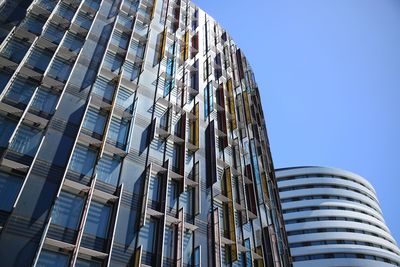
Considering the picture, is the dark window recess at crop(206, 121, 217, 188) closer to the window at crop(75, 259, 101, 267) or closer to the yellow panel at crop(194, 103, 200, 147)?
the yellow panel at crop(194, 103, 200, 147)

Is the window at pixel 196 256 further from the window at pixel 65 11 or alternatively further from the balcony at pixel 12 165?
the window at pixel 65 11

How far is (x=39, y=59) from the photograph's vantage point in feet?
67.4

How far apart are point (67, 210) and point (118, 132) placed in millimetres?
6344

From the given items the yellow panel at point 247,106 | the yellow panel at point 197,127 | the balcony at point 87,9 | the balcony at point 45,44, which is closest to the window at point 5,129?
the balcony at point 45,44

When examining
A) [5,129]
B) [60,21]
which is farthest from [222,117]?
[5,129]

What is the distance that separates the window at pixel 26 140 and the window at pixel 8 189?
149 cm

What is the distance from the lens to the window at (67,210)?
1576cm

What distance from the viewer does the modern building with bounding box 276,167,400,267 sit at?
218ft

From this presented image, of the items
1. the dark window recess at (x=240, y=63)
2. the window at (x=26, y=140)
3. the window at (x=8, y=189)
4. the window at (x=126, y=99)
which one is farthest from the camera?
the dark window recess at (x=240, y=63)

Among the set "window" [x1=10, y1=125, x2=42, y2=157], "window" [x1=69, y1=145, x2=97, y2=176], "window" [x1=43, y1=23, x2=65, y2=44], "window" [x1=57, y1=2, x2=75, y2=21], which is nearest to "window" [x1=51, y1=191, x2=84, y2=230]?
"window" [x1=69, y1=145, x2=97, y2=176]

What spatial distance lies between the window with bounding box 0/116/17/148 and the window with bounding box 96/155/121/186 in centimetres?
483

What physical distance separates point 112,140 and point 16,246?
8348mm

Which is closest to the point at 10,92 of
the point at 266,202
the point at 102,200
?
the point at 102,200

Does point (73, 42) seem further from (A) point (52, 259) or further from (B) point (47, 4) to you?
(A) point (52, 259)
